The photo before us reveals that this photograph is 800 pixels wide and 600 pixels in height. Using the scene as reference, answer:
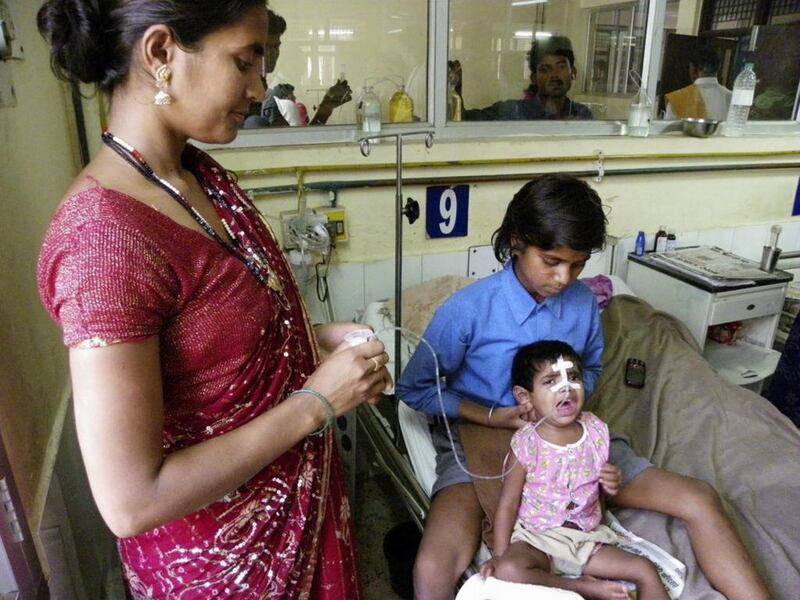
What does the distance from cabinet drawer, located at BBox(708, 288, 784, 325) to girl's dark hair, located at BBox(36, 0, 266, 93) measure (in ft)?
6.89

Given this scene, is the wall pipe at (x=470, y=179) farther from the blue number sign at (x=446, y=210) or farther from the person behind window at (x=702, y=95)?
the person behind window at (x=702, y=95)

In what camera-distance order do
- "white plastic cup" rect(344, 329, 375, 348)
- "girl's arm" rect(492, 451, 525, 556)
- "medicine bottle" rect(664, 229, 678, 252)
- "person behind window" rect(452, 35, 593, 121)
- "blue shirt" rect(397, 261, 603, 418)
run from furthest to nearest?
"medicine bottle" rect(664, 229, 678, 252) → "person behind window" rect(452, 35, 593, 121) → "blue shirt" rect(397, 261, 603, 418) → "girl's arm" rect(492, 451, 525, 556) → "white plastic cup" rect(344, 329, 375, 348)

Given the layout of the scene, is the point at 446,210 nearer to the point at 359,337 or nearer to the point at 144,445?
the point at 359,337

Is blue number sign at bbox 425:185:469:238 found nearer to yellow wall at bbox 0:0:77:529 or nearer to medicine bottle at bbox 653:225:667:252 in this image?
medicine bottle at bbox 653:225:667:252

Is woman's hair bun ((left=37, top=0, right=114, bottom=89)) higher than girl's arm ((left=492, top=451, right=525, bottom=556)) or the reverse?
higher

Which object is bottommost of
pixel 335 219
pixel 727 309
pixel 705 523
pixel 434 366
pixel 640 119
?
pixel 705 523

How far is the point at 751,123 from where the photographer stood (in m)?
2.73

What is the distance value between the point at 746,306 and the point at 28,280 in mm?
2352

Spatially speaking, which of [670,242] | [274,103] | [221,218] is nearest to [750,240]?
[670,242]

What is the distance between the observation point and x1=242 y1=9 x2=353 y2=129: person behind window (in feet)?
6.17

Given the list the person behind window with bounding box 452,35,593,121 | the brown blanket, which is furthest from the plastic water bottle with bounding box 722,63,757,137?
the brown blanket

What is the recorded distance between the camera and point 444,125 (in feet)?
7.30

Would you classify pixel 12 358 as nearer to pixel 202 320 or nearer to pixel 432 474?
pixel 202 320

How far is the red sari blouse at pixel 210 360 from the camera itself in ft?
1.84
